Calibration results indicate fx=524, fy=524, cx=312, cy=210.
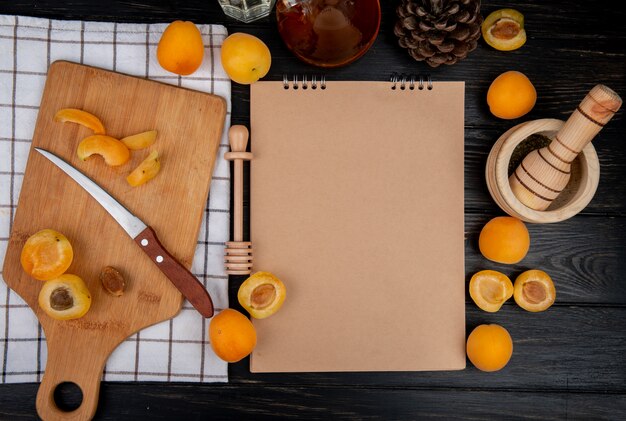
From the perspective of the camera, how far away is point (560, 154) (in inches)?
29.8

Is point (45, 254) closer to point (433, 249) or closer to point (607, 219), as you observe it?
point (433, 249)

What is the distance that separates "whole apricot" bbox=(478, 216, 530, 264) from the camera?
795 mm

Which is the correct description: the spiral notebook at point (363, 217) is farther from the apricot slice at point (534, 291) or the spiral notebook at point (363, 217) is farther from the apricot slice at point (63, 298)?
the apricot slice at point (63, 298)

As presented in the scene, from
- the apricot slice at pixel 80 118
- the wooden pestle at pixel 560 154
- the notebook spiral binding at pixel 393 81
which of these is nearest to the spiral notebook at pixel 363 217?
the notebook spiral binding at pixel 393 81

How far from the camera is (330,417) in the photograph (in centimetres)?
85

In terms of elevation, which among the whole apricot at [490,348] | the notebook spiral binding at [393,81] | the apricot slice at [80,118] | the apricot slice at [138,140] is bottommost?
the whole apricot at [490,348]

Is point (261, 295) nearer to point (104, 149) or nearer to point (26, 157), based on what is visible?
point (104, 149)

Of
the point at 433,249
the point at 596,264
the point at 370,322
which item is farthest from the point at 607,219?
the point at 370,322

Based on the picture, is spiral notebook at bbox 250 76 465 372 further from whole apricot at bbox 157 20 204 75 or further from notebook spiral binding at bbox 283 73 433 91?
whole apricot at bbox 157 20 204 75

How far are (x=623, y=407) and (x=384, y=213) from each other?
507 mm

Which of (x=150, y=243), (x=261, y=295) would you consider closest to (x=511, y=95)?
(x=261, y=295)

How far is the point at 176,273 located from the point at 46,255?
19cm

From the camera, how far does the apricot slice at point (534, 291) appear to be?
83 centimetres

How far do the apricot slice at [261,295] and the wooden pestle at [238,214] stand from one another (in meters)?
0.03
